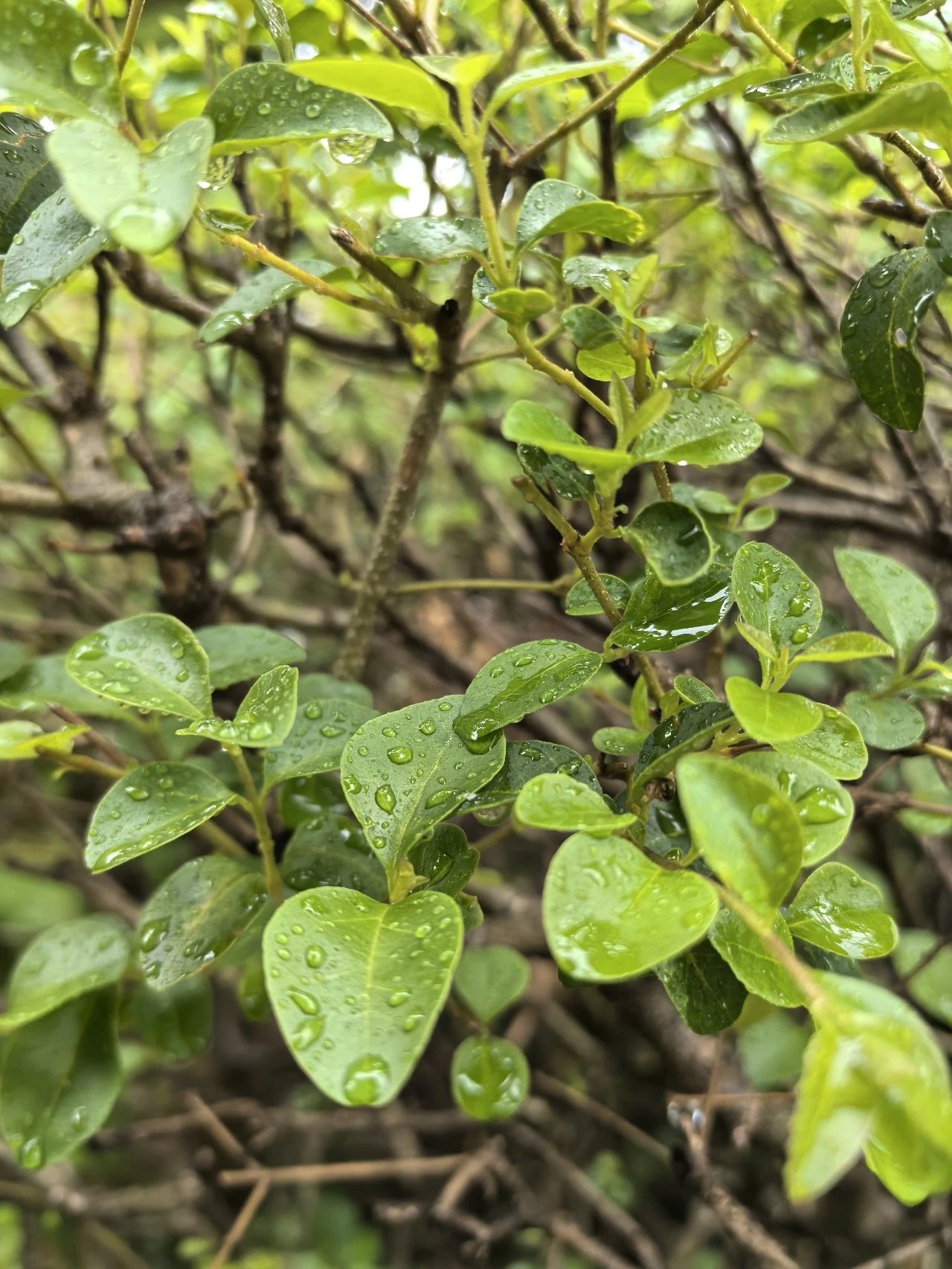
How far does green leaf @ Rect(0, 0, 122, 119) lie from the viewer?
373mm

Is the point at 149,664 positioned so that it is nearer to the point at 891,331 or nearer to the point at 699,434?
the point at 699,434

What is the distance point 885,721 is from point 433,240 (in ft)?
1.30

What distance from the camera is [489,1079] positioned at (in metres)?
0.64

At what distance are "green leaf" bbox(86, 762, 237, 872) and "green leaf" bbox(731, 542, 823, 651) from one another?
30cm

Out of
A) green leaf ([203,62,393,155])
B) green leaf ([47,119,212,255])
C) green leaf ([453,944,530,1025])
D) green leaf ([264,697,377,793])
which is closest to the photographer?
green leaf ([47,119,212,255])

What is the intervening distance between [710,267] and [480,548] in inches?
25.3

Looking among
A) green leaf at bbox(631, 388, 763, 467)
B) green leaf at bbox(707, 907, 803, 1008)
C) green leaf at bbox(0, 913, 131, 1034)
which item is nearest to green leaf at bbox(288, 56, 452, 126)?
green leaf at bbox(631, 388, 763, 467)

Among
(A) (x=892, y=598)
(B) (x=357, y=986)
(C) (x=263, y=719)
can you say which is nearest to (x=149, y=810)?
(C) (x=263, y=719)

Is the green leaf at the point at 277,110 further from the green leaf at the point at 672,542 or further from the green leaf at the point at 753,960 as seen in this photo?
the green leaf at the point at 753,960

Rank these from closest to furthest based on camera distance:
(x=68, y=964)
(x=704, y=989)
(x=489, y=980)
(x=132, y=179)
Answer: (x=132, y=179) → (x=704, y=989) → (x=68, y=964) → (x=489, y=980)

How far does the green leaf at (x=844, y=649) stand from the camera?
44 cm

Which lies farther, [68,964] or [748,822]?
[68,964]

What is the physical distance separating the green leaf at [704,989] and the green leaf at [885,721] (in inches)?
7.1

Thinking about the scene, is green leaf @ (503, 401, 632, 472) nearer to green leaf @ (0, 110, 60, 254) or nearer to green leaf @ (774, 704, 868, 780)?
green leaf @ (774, 704, 868, 780)
